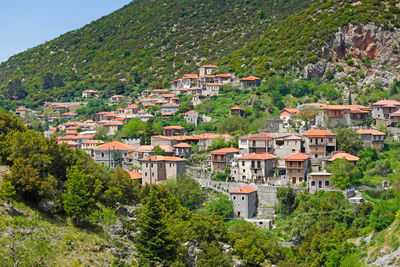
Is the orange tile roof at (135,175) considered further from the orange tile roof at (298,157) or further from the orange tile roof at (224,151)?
the orange tile roof at (298,157)

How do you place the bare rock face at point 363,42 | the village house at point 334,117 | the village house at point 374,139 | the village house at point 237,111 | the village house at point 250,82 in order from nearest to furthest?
the village house at point 374,139
the village house at point 334,117
the village house at point 237,111
the village house at point 250,82
the bare rock face at point 363,42

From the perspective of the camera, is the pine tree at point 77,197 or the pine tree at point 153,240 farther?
the pine tree at point 153,240

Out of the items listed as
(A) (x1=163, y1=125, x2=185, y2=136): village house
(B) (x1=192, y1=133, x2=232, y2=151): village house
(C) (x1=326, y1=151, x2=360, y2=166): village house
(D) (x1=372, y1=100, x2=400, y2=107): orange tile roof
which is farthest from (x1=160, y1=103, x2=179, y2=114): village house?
(C) (x1=326, y1=151, x2=360, y2=166): village house

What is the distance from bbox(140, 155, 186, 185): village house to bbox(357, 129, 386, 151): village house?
21135mm

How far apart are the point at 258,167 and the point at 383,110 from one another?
2295cm

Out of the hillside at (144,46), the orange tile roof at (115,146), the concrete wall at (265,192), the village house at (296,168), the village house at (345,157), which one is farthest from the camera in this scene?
the hillside at (144,46)

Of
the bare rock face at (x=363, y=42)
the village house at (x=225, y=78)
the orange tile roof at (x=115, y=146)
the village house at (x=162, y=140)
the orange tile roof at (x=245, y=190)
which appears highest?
the bare rock face at (x=363, y=42)

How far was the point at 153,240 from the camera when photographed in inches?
1400

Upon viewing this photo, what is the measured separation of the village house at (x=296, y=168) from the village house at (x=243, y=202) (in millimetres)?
4665

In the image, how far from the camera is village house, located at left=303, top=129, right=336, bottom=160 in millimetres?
57156

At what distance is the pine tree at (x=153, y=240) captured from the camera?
34966mm

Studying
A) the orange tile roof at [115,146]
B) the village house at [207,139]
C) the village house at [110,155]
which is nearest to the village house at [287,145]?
the village house at [207,139]

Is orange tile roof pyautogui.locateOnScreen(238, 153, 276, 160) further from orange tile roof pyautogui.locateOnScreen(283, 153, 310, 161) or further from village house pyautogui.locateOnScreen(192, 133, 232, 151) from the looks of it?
village house pyautogui.locateOnScreen(192, 133, 232, 151)

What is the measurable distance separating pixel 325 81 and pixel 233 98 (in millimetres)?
15538
